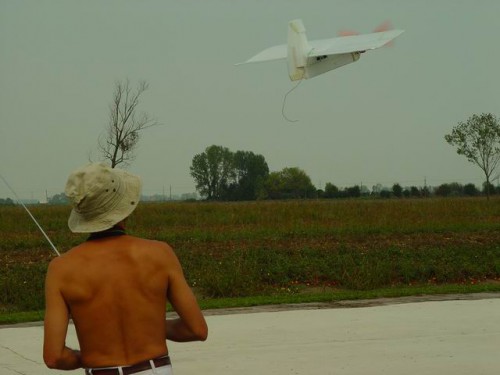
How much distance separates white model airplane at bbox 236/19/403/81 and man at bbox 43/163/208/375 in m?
2.54

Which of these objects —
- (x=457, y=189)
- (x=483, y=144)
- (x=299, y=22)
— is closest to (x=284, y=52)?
(x=299, y=22)

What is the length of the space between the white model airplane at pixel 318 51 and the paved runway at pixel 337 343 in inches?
94.4

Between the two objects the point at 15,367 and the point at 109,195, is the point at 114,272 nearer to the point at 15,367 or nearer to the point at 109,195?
the point at 109,195

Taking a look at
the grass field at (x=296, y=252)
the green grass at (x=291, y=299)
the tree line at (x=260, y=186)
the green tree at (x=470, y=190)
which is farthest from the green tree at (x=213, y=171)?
the green grass at (x=291, y=299)

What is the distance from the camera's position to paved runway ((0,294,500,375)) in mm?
7172

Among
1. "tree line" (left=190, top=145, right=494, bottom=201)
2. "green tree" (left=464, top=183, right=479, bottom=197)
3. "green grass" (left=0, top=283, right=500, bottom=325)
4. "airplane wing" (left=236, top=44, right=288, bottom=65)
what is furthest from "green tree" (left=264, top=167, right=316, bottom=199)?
"airplane wing" (left=236, top=44, right=288, bottom=65)

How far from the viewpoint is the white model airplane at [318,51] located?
5.66m

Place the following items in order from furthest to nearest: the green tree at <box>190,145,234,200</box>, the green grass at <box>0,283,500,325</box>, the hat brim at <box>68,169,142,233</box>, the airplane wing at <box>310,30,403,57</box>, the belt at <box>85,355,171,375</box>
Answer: the green tree at <box>190,145,234,200</box> < the green grass at <box>0,283,500,325</box> < the airplane wing at <box>310,30,403,57</box> < the hat brim at <box>68,169,142,233</box> < the belt at <box>85,355,171,375</box>

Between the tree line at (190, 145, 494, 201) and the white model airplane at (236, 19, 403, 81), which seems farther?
the tree line at (190, 145, 494, 201)

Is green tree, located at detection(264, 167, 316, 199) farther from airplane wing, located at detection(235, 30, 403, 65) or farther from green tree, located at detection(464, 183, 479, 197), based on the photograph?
airplane wing, located at detection(235, 30, 403, 65)

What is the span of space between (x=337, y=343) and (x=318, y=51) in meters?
3.25

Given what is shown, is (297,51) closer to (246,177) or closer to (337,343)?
(337,343)

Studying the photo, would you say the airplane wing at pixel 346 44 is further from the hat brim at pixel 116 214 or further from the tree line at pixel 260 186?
the tree line at pixel 260 186

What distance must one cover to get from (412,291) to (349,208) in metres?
16.8
